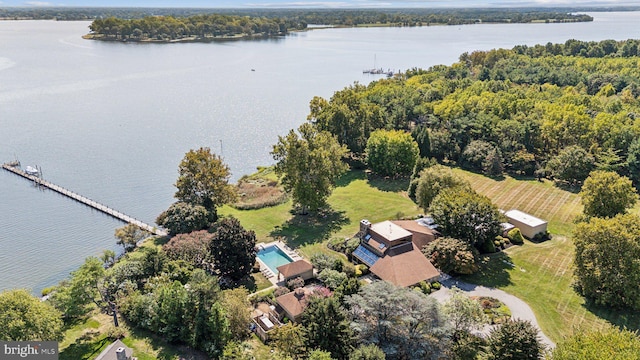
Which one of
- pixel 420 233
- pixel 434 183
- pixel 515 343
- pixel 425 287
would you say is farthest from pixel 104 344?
pixel 434 183

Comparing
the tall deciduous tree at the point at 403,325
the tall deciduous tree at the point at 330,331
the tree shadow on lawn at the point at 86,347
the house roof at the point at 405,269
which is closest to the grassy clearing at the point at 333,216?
the house roof at the point at 405,269

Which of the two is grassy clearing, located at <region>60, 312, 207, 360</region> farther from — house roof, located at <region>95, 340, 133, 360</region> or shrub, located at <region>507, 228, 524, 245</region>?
shrub, located at <region>507, 228, 524, 245</region>

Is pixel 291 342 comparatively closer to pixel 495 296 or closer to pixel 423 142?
pixel 495 296

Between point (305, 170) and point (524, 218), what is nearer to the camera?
point (524, 218)

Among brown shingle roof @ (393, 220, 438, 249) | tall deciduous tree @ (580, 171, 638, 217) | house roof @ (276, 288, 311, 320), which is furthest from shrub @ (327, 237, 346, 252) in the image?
tall deciduous tree @ (580, 171, 638, 217)

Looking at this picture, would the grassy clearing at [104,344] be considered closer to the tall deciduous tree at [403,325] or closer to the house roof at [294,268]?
the house roof at [294,268]

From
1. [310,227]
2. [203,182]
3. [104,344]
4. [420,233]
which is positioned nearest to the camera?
[104,344]

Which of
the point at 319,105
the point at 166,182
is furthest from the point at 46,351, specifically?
the point at 319,105
